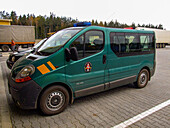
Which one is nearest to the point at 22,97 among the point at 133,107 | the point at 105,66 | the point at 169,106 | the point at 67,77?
the point at 67,77

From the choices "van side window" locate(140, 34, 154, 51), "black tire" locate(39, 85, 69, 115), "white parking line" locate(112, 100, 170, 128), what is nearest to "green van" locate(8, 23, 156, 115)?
"black tire" locate(39, 85, 69, 115)

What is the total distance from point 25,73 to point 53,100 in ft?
2.92

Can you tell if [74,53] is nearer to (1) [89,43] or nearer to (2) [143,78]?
(1) [89,43]

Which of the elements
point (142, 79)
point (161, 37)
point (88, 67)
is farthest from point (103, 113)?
point (161, 37)

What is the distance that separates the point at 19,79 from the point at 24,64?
0.36m

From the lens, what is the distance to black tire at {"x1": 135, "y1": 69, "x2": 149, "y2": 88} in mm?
5453

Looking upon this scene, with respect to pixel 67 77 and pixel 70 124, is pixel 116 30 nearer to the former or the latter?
pixel 67 77

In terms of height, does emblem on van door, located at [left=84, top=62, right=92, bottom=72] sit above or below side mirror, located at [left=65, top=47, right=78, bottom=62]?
below

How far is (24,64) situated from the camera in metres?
3.38

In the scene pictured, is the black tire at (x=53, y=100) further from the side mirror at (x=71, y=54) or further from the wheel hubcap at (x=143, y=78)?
the wheel hubcap at (x=143, y=78)

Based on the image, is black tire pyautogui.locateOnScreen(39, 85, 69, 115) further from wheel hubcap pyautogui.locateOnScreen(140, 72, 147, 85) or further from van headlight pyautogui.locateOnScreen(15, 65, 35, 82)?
wheel hubcap pyautogui.locateOnScreen(140, 72, 147, 85)

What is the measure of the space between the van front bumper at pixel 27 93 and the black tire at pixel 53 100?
16cm

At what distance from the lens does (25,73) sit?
3.19 m

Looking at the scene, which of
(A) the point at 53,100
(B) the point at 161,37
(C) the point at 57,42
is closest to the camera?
(A) the point at 53,100
